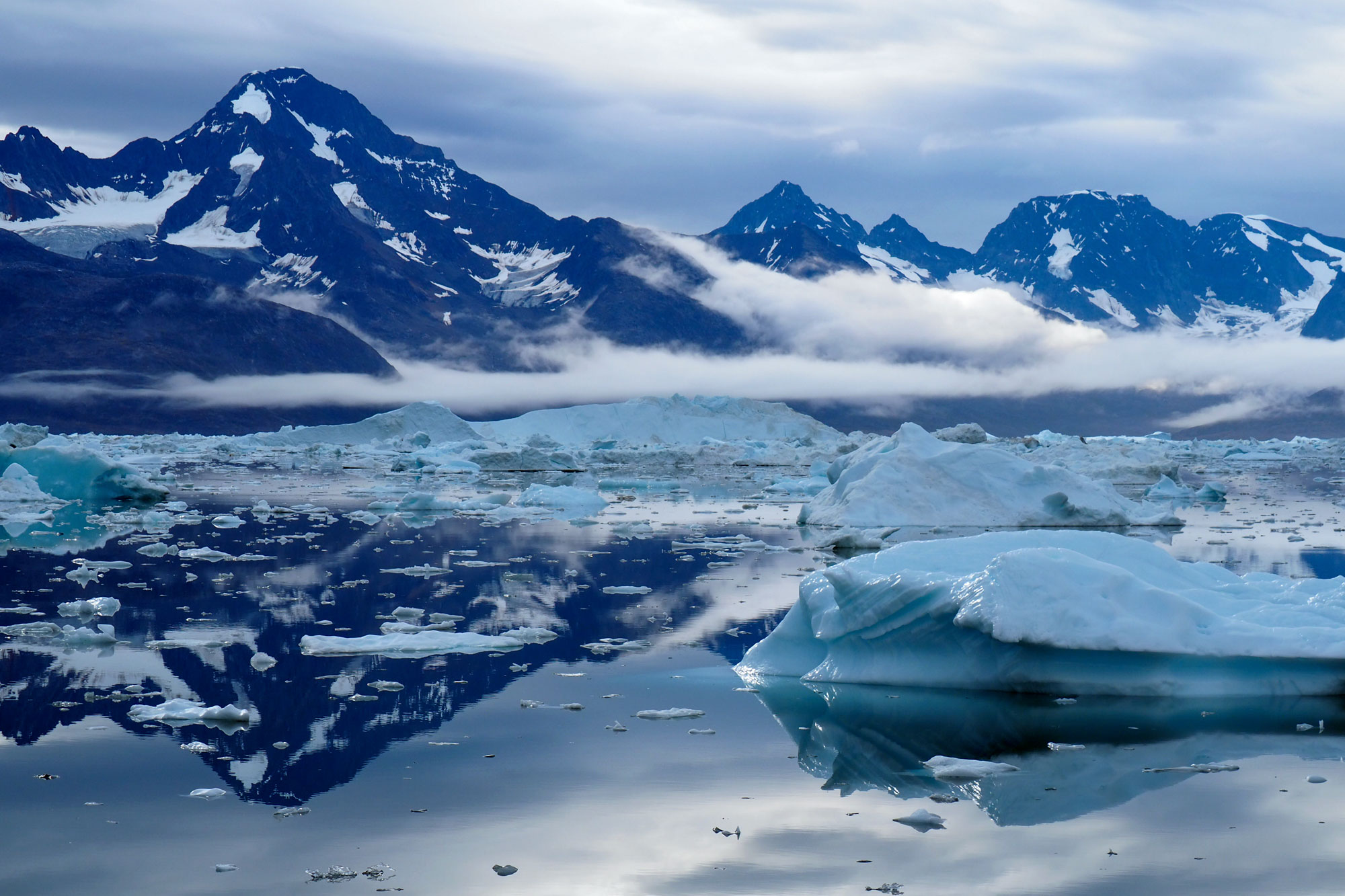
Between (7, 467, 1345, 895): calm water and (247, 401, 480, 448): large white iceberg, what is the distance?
47.9 m

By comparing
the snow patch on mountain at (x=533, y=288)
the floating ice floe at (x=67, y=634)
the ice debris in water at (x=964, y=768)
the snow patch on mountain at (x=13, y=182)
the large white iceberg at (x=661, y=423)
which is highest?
the snow patch on mountain at (x=13, y=182)

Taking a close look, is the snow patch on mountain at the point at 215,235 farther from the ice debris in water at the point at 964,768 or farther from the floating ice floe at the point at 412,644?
the ice debris in water at the point at 964,768

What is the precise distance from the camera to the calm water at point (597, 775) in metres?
4.18

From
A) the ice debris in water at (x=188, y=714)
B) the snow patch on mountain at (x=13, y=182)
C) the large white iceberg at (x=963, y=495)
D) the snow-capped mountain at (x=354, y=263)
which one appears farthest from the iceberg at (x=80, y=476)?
the snow patch on mountain at (x=13, y=182)

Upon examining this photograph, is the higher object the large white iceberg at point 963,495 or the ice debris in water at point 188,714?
the large white iceberg at point 963,495

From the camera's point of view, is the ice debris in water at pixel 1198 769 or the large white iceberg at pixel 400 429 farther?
the large white iceberg at pixel 400 429

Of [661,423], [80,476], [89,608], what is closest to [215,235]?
[661,423]

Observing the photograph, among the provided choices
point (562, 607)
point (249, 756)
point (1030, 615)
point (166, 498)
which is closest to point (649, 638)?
point (562, 607)

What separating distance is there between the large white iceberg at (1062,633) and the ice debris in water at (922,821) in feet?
5.85

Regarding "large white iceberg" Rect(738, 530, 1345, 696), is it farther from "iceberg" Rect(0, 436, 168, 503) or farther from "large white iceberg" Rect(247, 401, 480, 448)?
"large white iceberg" Rect(247, 401, 480, 448)

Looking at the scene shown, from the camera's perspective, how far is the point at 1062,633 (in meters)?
6.27

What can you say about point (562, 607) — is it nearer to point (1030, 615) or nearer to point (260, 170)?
point (1030, 615)

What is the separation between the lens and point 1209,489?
25172mm

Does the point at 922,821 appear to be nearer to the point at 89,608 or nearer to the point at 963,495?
the point at 89,608
